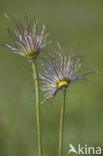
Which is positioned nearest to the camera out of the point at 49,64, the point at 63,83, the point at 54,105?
the point at 63,83

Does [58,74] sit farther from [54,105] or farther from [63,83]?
[54,105]

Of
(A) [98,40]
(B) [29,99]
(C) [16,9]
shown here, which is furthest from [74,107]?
(C) [16,9]

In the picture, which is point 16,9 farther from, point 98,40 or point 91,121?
point 91,121

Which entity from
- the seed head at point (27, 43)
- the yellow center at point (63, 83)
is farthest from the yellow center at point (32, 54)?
the yellow center at point (63, 83)

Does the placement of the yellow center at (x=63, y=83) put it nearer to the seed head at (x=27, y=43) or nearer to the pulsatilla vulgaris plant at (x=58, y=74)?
the pulsatilla vulgaris plant at (x=58, y=74)

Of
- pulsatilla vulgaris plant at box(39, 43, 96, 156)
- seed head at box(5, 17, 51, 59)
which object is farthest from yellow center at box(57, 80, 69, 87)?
seed head at box(5, 17, 51, 59)

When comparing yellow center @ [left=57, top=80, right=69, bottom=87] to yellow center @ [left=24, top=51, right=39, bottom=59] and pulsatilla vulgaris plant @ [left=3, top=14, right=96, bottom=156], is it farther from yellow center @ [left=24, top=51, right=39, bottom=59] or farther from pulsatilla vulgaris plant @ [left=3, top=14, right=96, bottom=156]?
yellow center @ [left=24, top=51, right=39, bottom=59]

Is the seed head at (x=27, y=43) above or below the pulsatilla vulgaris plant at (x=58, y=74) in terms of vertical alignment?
above

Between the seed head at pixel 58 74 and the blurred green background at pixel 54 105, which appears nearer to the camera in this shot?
the seed head at pixel 58 74

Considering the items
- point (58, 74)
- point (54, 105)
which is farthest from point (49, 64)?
point (54, 105)
